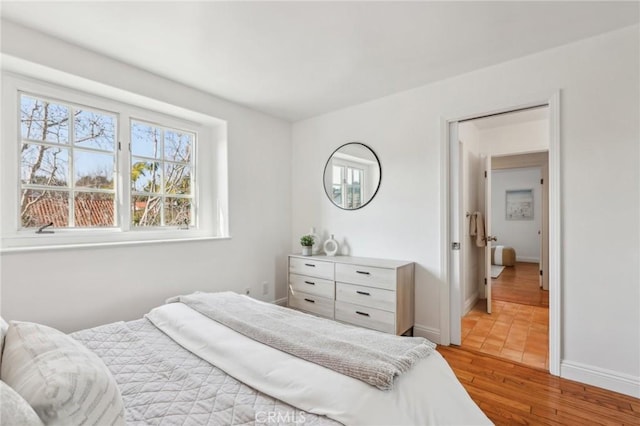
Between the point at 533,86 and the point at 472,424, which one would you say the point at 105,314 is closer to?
the point at 472,424

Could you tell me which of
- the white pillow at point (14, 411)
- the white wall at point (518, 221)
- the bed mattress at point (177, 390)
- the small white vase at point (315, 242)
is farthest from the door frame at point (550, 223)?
the white wall at point (518, 221)

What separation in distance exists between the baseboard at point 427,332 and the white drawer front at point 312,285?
867mm

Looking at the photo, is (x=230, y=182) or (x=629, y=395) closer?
(x=629, y=395)

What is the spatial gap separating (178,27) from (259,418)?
87.4 inches

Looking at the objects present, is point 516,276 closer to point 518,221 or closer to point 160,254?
point 518,221

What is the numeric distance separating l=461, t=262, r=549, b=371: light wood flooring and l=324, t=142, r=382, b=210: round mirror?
5.74 feet

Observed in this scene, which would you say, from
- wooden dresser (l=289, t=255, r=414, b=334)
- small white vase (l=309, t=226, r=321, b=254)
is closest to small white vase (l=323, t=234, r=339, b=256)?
small white vase (l=309, t=226, r=321, b=254)

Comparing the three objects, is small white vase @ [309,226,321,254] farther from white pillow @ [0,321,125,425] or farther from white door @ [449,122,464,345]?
white pillow @ [0,321,125,425]

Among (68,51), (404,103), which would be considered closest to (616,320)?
(404,103)

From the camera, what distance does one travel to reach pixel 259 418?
0.95 metres

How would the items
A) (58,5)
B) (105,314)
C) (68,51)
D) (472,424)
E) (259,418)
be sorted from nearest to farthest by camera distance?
(259,418), (472,424), (58,5), (68,51), (105,314)

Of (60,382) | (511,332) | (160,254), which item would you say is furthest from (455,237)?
(60,382)

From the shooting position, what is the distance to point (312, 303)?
320cm

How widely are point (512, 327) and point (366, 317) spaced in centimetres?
167
